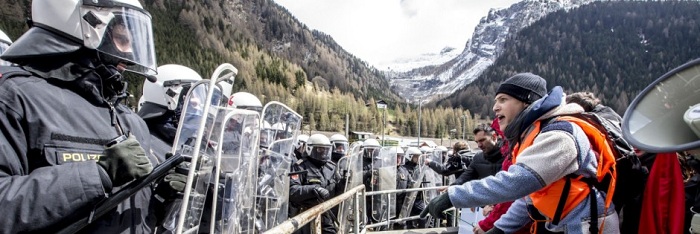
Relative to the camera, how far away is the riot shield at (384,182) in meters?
7.30

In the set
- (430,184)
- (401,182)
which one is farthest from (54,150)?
(430,184)

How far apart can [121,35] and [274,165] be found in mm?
1777

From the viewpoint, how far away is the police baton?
144 cm

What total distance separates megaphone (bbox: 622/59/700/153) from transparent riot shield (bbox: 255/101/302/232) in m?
2.42

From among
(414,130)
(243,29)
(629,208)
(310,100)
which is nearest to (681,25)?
(414,130)

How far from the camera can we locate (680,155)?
2.02 metres

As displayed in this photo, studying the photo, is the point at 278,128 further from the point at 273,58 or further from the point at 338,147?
the point at 273,58

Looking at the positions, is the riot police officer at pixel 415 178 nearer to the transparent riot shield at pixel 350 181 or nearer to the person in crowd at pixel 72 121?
the transparent riot shield at pixel 350 181

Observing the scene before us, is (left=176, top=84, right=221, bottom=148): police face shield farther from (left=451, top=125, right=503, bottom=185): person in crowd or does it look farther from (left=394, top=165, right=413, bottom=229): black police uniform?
(left=394, top=165, right=413, bottom=229): black police uniform

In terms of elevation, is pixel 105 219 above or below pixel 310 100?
below

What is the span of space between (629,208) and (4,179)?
2.70 metres

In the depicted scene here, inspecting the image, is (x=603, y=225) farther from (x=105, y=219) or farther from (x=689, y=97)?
(x=105, y=219)

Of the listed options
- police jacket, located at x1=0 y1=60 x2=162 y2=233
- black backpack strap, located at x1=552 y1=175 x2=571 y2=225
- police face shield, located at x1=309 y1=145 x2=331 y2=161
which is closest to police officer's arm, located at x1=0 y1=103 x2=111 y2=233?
police jacket, located at x1=0 y1=60 x2=162 y2=233

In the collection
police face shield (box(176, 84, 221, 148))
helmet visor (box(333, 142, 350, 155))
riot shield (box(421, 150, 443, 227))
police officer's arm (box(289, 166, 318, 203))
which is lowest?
riot shield (box(421, 150, 443, 227))
